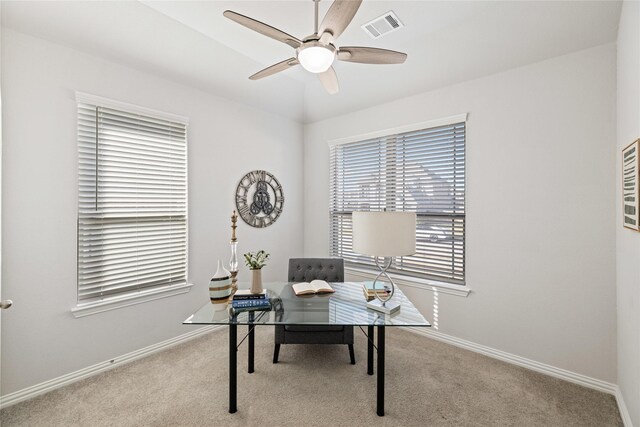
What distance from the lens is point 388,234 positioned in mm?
1811

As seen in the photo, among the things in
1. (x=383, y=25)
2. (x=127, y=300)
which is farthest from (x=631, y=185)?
(x=127, y=300)

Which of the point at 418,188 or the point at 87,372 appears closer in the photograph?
the point at 87,372

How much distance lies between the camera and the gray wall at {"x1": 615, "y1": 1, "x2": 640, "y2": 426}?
61.8 inches

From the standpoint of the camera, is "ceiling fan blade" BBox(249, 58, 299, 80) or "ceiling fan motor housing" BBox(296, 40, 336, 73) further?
"ceiling fan blade" BBox(249, 58, 299, 80)

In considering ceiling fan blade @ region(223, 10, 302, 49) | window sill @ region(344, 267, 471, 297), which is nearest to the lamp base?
window sill @ region(344, 267, 471, 297)

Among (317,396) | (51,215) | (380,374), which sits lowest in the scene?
(317,396)

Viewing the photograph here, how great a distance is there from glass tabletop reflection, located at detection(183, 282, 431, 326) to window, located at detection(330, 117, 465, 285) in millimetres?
1030

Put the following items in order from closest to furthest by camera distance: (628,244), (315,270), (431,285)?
(628,244), (315,270), (431,285)

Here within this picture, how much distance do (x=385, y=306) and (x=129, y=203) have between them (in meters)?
2.40

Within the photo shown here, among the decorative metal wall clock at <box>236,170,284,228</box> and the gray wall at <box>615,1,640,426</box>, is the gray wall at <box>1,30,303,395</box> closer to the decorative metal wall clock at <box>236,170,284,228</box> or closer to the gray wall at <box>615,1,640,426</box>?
the decorative metal wall clock at <box>236,170,284,228</box>

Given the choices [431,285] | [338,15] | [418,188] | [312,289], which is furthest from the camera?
[418,188]

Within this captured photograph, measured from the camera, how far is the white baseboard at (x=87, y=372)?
1.99 m

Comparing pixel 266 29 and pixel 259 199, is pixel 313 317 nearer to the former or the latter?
pixel 266 29

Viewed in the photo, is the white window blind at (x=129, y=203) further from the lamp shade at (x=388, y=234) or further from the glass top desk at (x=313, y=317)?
the lamp shade at (x=388, y=234)
